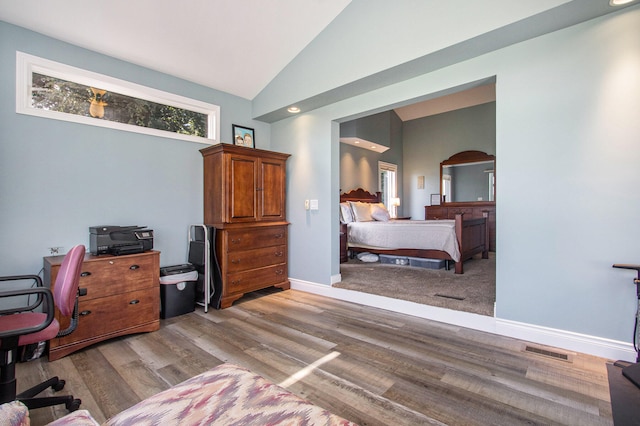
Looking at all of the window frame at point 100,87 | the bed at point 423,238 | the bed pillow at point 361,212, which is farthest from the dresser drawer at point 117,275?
the bed pillow at point 361,212

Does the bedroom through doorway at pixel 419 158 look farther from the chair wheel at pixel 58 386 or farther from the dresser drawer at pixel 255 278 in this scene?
the chair wheel at pixel 58 386

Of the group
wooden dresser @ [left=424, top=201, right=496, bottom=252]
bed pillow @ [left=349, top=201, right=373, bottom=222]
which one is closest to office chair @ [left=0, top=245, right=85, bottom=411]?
bed pillow @ [left=349, top=201, right=373, bottom=222]

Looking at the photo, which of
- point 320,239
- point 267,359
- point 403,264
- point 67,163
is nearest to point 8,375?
point 267,359

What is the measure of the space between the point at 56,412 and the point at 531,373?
2.93 m

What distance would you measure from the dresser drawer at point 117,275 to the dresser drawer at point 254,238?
0.83m

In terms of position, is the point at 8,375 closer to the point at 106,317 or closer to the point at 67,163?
the point at 106,317

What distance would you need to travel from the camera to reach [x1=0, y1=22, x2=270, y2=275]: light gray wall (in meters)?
2.56

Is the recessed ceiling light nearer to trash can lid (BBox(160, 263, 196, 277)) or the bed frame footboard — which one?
the bed frame footboard

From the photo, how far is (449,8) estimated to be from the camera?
8.08ft

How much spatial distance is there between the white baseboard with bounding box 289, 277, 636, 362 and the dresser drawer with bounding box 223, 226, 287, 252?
1.05 metres

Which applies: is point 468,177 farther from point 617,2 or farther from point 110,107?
point 110,107

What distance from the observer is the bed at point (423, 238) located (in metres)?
4.51

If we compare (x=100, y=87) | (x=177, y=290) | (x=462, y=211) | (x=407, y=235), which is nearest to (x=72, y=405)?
(x=177, y=290)

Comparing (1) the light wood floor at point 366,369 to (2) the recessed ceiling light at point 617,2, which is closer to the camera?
(1) the light wood floor at point 366,369
